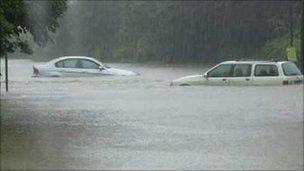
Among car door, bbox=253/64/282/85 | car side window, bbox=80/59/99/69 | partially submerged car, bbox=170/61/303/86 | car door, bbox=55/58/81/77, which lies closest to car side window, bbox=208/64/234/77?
partially submerged car, bbox=170/61/303/86

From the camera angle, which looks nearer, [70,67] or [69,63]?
[70,67]

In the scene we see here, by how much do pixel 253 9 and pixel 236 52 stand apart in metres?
4.62

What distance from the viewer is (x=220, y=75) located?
80.9 feet

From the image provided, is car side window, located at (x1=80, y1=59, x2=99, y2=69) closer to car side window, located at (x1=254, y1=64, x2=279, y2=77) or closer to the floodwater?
the floodwater

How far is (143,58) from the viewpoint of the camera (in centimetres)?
5741

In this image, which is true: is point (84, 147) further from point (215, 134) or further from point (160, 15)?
point (160, 15)

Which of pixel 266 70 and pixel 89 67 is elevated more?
pixel 266 70

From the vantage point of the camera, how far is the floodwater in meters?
10.2

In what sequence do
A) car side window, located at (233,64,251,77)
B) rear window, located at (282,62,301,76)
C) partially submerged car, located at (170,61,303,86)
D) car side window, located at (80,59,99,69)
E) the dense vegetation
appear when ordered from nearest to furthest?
partially submerged car, located at (170,61,303,86) < rear window, located at (282,62,301,76) < car side window, located at (233,64,251,77) < car side window, located at (80,59,99,69) < the dense vegetation

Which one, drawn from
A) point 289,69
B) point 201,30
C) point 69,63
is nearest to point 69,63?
point 69,63

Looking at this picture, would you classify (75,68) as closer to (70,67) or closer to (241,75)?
(70,67)

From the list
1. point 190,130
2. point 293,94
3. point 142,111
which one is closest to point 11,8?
point 190,130

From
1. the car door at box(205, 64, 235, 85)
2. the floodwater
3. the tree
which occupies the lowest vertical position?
the floodwater

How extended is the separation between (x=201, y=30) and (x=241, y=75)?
2755 cm
